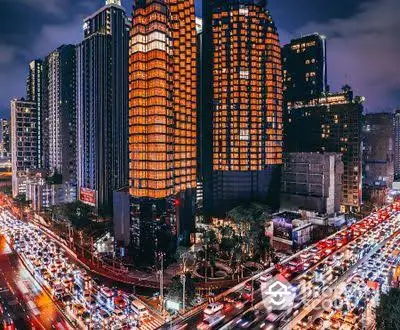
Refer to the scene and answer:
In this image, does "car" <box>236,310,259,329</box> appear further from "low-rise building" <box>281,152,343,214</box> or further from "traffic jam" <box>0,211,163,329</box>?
"low-rise building" <box>281,152,343,214</box>

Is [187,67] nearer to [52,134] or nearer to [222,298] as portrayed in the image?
[222,298]

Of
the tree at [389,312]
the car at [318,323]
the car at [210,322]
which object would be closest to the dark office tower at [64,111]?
the car at [210,322]

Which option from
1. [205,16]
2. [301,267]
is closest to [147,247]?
[301,267]

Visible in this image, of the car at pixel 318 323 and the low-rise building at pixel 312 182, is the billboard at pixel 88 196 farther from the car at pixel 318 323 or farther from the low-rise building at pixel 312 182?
the car at pixel 318 323

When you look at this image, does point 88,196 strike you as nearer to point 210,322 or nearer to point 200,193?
point 200,193

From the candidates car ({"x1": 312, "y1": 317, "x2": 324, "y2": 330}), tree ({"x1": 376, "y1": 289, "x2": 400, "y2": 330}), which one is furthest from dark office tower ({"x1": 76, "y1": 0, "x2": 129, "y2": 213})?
tree ({"x1": 376, "y1": 289, "x2": 400, "y2": 330})

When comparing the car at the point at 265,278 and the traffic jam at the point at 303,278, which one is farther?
the car at the point at 265,278
